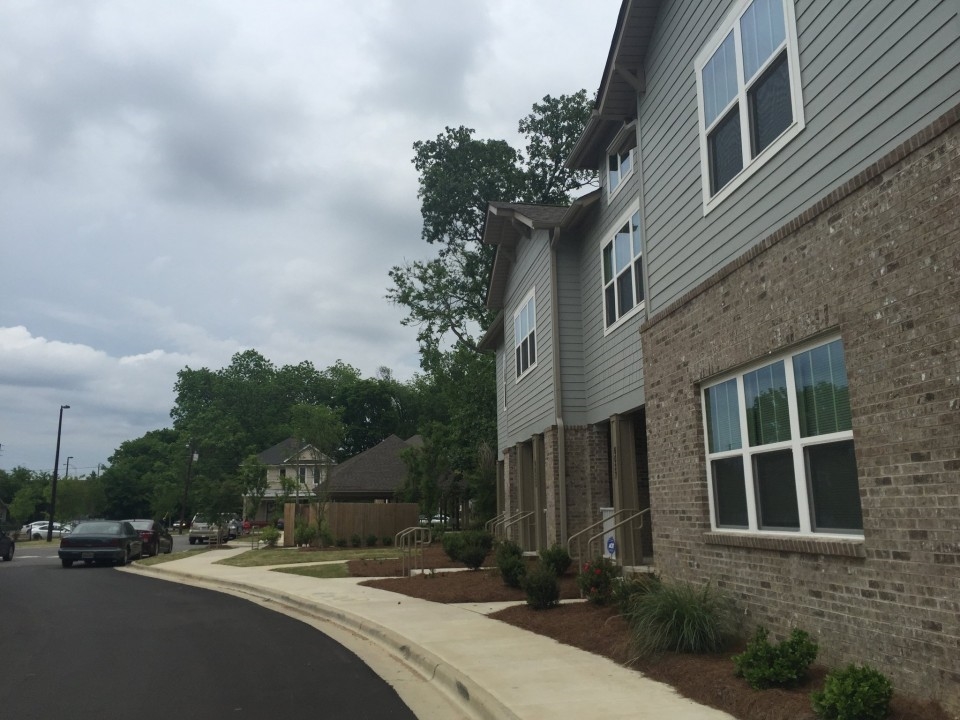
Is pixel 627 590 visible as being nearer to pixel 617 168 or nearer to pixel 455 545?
pixel 617 168

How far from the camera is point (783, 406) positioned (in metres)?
7.38

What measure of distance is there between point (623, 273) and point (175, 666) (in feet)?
30.5

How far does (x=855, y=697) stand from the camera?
5051mm

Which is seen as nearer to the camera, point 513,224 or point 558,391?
point 558,391

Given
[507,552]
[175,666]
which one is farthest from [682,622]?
[507,552]

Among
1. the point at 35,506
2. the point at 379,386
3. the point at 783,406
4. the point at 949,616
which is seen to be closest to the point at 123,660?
the point at 783,406

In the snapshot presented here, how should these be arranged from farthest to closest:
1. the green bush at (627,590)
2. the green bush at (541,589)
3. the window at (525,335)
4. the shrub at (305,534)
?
the shrub at (305,534) → the window at (525,335) → the green bush at (541,589) → the green bush at (627,590)

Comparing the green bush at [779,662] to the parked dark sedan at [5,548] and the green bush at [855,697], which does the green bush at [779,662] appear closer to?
the green bush at [855,697]

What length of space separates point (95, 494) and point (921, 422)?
7923 cm

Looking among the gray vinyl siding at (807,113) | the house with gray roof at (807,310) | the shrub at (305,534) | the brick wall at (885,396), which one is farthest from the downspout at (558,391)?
the shrub at (305,534)

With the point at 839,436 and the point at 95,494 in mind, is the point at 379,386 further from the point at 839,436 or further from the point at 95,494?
the point at 839,436

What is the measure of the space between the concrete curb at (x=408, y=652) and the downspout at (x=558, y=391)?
4.76 m

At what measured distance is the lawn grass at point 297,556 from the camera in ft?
80.9

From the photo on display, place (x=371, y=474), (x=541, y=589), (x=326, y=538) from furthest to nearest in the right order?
(x=371, y=474) < (x=326, y=538) < (x=541, y=589)
